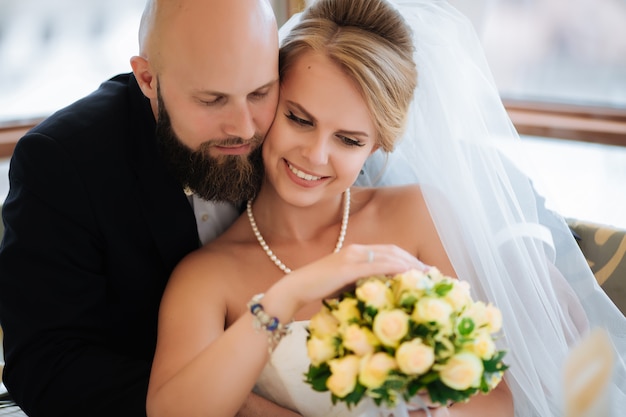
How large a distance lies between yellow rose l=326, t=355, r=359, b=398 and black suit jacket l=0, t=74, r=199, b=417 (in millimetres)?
729

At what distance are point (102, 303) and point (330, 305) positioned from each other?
864 millimetres

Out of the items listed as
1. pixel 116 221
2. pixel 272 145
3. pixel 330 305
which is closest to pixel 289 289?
pixel 330 305

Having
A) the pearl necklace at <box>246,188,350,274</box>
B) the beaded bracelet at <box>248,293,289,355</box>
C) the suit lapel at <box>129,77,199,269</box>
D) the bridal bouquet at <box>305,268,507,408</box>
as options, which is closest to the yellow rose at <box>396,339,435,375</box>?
the bridal bouquet at <box>305,268,507,408</box>

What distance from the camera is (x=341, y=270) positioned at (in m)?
1.41

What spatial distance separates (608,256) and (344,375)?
4.24 ft

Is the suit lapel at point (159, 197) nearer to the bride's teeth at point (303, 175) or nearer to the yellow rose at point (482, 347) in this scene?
the bride's teeth at point (303, 175)

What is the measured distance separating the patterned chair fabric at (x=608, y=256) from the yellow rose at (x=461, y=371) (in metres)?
1.14

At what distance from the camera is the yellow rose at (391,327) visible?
3.92 ft

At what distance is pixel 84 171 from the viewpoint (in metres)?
1.85

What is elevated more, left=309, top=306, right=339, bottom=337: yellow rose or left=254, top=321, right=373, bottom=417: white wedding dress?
left=309, top=306, right=339, bottom=337: yellow rose

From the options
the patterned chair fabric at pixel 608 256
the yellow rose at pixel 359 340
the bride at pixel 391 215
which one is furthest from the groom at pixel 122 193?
the patterned chair fabric at pixel 608 256

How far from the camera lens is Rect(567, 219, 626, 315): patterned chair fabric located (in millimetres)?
2158

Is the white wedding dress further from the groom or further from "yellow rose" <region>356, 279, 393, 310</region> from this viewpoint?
"yellow rose" <region>356, 279, 393, 310</region>

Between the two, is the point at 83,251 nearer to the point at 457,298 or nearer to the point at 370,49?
the point at 370,49
